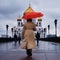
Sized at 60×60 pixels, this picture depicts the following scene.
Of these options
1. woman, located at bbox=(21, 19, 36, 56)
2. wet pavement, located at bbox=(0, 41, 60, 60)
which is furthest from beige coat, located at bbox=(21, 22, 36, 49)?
wet pavement, located at bbox=(0, 41, 60, 60)

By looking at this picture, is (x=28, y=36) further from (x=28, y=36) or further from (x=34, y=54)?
(x=34, y=54)

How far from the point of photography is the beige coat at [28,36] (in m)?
13.1

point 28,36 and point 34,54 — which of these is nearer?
point 28,36

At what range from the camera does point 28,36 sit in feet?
43.4

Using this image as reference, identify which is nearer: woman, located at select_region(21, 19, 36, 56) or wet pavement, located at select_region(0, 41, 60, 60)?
wet pavement, located at select_region(0, 41, 60, 60)

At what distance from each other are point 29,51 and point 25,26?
1.22 m

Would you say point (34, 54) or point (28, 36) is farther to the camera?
point (34, 54)

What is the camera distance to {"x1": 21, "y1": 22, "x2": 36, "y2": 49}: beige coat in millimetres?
13109

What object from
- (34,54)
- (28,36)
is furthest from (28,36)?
(34,54)

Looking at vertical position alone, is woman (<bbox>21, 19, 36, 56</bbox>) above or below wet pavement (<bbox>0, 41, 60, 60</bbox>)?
above

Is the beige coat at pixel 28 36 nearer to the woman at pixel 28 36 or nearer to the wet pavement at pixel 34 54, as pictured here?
the woman at pixel 28 36

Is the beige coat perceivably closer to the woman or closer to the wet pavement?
the woman

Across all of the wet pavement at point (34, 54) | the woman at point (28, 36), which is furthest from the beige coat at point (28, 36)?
the wet pavement at point (34, 54)

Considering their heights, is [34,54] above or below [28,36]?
below
